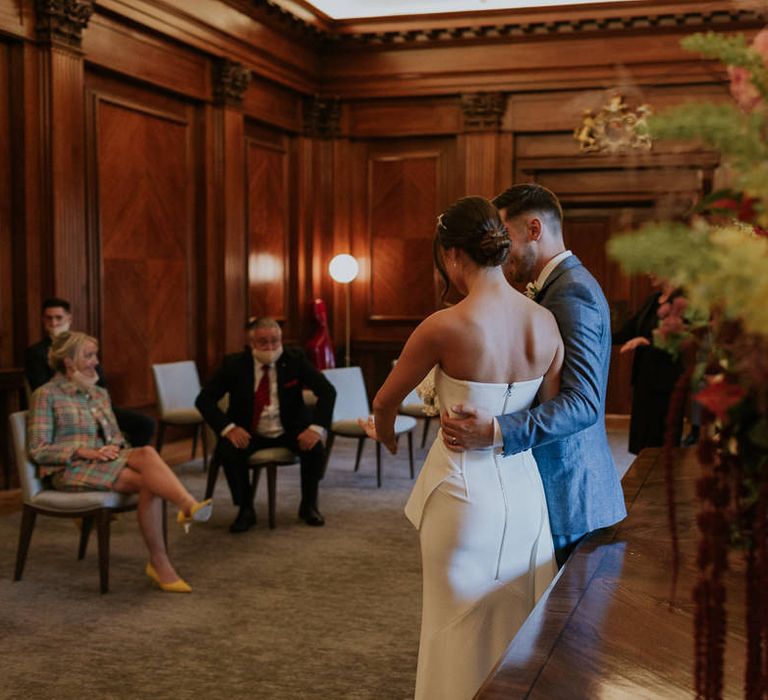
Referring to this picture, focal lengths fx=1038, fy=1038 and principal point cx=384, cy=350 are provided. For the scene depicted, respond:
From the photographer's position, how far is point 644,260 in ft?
3.61

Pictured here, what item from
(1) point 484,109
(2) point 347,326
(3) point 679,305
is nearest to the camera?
(3) point 679,305

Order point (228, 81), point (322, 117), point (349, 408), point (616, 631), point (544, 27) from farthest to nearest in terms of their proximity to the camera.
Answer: point (322, 117) → point (544, 27) → point (228, 81) → point (349, 408) → point (616, 631)

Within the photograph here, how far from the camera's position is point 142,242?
8.95 meters

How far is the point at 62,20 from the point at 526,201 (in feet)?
18.4

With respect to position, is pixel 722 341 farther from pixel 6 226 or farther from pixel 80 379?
pixel 6 226

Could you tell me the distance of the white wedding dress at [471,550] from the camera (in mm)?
2629

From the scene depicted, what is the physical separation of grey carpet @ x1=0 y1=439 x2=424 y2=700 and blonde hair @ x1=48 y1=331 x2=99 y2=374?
1067 millimetres

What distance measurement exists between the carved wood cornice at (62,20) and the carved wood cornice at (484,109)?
4674mm

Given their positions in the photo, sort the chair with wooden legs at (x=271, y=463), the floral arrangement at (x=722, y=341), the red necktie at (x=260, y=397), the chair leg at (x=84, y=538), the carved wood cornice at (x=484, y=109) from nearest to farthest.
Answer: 1. the floral arrangement at (x=722, y=341)
2. the chair leg at (x=84, y=538)
3. the chair with wooden legs at (x=271, y=463)
4. the red necktie at (x=260, y=397)
5. the carved wood cornice at (x=484, y=109)

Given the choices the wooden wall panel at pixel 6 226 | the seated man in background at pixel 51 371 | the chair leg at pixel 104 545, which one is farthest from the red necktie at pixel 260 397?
the wooden wall panel at pixel 6 226

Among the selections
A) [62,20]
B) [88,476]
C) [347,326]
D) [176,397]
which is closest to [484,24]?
[347,326]

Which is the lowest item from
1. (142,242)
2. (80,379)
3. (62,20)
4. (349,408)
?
(349,408)

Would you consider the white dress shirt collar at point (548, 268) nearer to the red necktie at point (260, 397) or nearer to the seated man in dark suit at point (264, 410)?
the seated man in dark suit at point (264, 410)

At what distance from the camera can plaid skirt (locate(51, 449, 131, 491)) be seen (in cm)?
497
